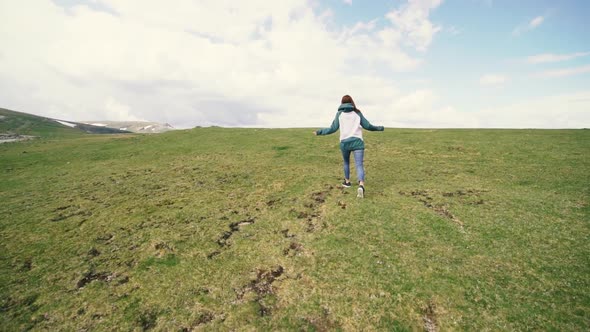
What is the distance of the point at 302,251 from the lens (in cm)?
846

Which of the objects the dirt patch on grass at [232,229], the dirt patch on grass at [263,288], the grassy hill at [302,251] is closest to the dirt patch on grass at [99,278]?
the grassy hill at [302,251]

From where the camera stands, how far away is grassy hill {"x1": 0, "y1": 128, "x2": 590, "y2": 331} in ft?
20.0

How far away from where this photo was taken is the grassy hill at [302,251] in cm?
610

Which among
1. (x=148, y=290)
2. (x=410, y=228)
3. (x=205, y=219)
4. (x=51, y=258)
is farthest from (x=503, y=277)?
(x=51, y=258)

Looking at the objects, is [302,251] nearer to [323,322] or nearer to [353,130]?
[323,322]

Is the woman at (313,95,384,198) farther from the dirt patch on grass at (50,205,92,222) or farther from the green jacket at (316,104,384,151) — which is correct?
the dirt patch on grass at (50,205,92,222)

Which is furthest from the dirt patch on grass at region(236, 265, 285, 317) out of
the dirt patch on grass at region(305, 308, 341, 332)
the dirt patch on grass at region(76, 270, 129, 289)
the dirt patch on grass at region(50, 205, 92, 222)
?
the dirt patch on grass at region(50, 205, 92, 222)

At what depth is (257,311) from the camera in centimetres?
624

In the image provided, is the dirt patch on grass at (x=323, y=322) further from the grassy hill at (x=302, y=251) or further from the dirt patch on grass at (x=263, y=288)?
the dirt patch on grass at (x=263, y=288)

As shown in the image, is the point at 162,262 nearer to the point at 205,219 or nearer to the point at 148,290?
the point at 148,290

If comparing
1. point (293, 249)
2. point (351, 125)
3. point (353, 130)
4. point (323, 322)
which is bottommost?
point (323, 322)

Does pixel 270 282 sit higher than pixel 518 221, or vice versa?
pixel 518 221

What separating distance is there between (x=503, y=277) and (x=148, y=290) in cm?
890

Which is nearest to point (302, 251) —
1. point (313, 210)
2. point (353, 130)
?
point (313, 210)
